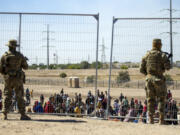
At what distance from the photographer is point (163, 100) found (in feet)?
24.4

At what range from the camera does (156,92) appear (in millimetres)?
7496

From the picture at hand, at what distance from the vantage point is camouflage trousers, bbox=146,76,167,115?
7.38 metres

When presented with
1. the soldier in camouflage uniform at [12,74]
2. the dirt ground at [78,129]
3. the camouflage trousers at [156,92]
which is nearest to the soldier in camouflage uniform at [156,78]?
the camouflage trousers at [156,92]

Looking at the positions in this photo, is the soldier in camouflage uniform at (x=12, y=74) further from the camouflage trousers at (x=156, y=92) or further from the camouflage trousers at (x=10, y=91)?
the camouflage trousers at (x=156, y=92)

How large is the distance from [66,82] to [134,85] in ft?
28.9

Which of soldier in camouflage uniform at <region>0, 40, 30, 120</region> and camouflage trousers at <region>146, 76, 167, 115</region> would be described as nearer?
camouflage trousers at <region>146, 76, 167, 115</region>

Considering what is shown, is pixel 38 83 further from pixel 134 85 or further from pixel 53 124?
pixel 134 85

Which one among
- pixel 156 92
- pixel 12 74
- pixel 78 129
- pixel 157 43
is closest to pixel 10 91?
pixel 12 74

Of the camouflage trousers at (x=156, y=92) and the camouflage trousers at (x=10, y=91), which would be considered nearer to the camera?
→ the camouflage trousers at (x=156, y=92)

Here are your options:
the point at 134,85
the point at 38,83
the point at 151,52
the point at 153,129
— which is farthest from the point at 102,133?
the point at 134,85

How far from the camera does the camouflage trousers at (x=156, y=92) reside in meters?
7.38

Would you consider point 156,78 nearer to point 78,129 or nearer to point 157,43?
point 157,43

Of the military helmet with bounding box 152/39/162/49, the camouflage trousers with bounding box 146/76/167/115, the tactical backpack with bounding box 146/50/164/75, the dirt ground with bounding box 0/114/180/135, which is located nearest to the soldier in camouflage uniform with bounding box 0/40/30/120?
the dirt ground with bounding box 0/114/180/135

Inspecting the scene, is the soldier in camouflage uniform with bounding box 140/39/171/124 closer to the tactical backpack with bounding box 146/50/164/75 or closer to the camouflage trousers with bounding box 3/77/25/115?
the tactical backpack with bounding box 146/50/164/75
